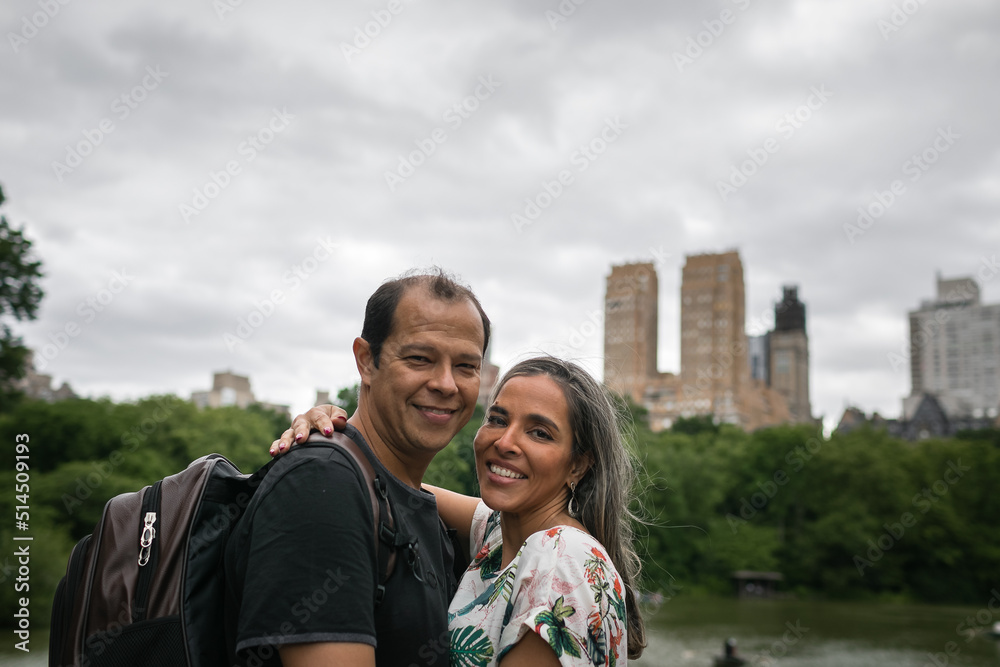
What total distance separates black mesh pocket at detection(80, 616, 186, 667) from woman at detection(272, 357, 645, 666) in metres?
0.86

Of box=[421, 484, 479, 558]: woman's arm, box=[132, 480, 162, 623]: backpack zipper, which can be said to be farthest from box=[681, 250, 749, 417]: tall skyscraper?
box=[132, 480, 162, 623]: backpack zipper

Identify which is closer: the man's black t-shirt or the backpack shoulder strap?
the man's black t-shirt

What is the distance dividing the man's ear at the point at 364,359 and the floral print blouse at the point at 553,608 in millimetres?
781

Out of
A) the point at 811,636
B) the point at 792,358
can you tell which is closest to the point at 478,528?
the point at 811,636

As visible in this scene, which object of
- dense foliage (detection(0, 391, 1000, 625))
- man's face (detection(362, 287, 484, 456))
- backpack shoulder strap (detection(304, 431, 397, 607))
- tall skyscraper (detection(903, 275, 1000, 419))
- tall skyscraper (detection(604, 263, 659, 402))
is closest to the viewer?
backpack shoulder strap (detection(304, 431, 397, 607))

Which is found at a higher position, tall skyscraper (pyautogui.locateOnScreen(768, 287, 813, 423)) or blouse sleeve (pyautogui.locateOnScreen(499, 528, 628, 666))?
tall skyscraper (pyautogui.locateOnScreen(768, 287, 813, 423))

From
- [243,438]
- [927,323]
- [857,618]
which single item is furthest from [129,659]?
[927,323]

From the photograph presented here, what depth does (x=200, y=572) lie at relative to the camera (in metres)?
2.13

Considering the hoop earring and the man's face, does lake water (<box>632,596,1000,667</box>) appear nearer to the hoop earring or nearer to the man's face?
the hoop earring

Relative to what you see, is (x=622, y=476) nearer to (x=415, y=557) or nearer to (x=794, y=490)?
(x=415, y=557)

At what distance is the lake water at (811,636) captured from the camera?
23453mm

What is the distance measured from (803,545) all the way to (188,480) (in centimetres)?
4449

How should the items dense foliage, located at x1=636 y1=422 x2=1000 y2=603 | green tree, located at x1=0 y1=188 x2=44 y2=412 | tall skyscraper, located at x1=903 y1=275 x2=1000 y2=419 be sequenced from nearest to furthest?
A: green tree, located at x1=0 y1=188 x2=44 y2=412, dense foliage, located at x1=636 y1=422 x2=1000 y2=603, tall skyscraper, located at x1=903 y1=275 x2=1000 y2=419

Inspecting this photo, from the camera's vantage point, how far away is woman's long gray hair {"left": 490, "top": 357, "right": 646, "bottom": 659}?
110 inches
